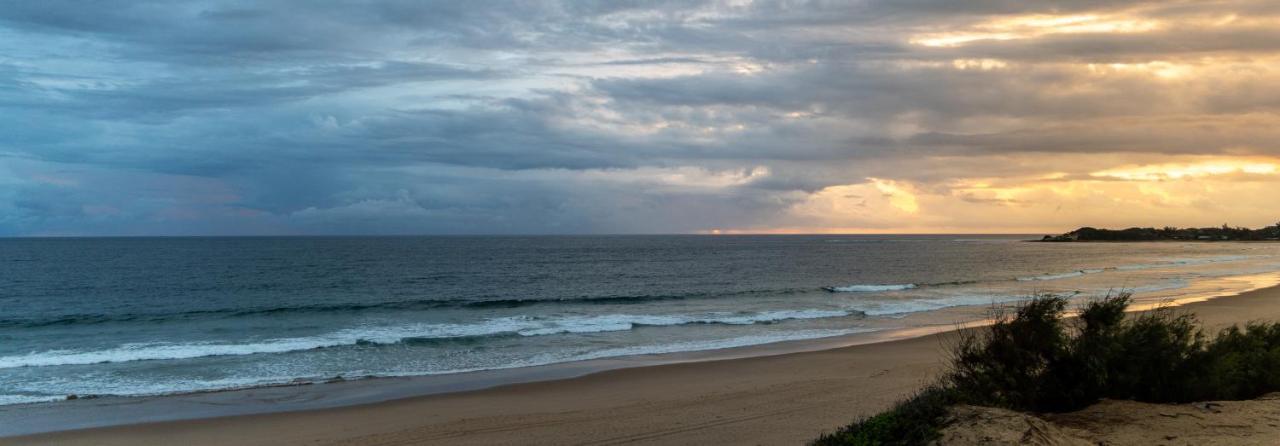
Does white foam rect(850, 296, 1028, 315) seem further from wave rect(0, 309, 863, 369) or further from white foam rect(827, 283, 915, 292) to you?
white foam rect(827, 283, 915, 292)

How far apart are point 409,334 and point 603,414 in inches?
604

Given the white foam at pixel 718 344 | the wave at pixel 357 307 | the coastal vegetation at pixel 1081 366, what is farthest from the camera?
the wave at pixel 357 307

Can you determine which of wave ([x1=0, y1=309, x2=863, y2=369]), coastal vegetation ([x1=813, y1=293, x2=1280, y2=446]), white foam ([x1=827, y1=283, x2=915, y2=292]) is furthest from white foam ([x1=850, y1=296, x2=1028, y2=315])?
coastal vegetation ([x1=813, y1=293, x2=1280, y2=446])

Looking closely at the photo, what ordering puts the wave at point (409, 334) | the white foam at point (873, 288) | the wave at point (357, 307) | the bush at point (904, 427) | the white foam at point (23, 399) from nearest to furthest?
the bush at point (904, 427)
the white foam at point (23, 399)
the wave at point (409, 334)
the wave at point (357, 307)
the white foam at point (873, 288)

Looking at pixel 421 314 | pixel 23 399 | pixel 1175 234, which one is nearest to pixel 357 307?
pixel 421 314

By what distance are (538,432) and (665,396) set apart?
12.6 feet

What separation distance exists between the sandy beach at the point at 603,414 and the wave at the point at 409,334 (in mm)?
9596

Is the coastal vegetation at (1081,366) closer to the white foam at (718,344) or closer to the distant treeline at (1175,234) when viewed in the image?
the white foam at (718,344)

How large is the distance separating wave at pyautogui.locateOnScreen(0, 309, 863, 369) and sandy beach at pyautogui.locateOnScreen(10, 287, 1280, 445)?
9.60m

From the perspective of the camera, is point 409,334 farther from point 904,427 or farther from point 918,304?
point 918,304

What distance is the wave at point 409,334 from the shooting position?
22750 mm

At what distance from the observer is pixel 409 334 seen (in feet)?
89.8

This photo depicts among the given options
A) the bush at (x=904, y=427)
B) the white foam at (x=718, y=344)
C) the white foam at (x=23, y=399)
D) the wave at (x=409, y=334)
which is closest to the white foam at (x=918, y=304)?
the wave at (x=409, y=334)

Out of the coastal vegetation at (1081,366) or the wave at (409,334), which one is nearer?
the coastal vegetation at (1081,366)
